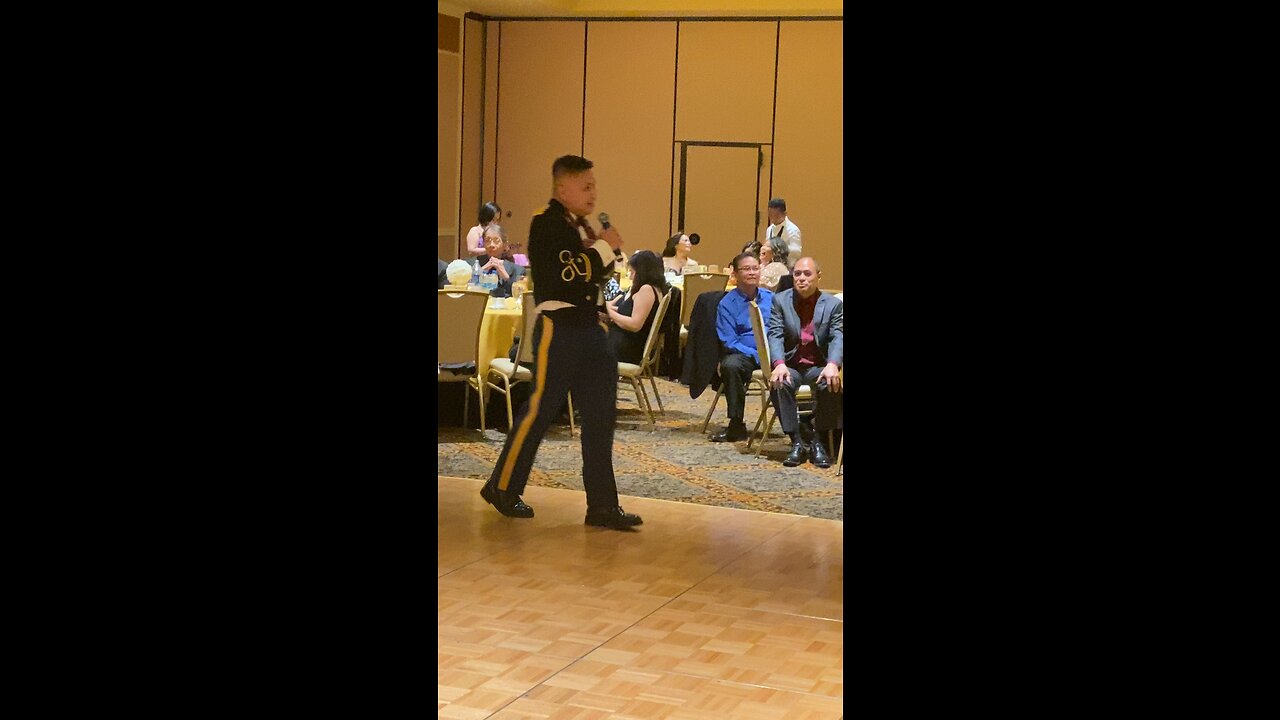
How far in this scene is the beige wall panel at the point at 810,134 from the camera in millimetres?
13562

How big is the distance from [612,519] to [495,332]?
1.97m

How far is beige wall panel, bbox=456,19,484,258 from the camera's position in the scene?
1437cm

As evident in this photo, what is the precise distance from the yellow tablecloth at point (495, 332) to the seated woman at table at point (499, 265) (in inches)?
28.5

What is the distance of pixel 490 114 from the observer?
1462cm

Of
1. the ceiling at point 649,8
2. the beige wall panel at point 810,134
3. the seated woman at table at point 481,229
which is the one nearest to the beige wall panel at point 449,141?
the ceiling at point 649,8

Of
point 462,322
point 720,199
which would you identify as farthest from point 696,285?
point 720,199

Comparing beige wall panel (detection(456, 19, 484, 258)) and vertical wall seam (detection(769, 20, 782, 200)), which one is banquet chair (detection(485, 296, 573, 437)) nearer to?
vertical wall seam (detection(769, 20, 782, 200))
